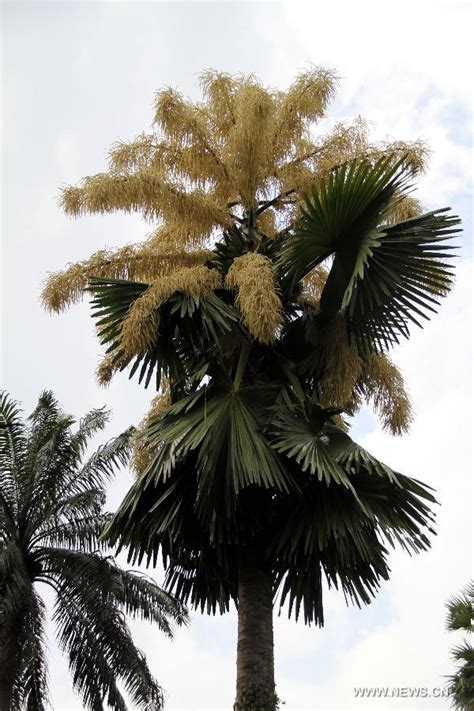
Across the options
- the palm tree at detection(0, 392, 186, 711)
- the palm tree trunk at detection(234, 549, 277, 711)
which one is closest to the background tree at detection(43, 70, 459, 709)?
the palm tree trunk at detection(234, 549, 277, 711)

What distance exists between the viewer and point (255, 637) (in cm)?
755

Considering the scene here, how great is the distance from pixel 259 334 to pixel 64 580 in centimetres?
779

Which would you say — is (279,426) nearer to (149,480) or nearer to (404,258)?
(149,480)

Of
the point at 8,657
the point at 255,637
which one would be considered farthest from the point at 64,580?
the point at 255,637

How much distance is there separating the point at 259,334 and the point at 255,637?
8.00ft

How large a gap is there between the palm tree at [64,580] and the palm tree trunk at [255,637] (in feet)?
20.2

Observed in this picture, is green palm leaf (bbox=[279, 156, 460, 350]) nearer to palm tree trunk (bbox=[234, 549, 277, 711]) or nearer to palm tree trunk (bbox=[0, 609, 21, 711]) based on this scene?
palm tree trunk (bbox=[234, 549, 277, 711])

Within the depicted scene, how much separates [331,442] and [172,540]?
155 centimetres

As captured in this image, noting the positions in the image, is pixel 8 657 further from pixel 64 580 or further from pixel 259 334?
pixel 259 334

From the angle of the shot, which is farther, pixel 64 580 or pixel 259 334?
pixel 64 580

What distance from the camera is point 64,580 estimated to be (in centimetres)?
1442

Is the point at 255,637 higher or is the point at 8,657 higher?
the point at 8,657

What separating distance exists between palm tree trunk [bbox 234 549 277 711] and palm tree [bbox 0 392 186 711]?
616cm

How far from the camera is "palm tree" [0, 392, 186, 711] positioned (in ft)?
45.2
